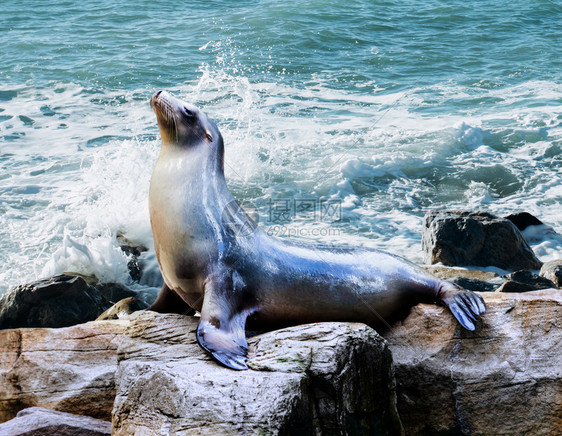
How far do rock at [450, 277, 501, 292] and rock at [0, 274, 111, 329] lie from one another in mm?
3290

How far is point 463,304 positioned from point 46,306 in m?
3.81

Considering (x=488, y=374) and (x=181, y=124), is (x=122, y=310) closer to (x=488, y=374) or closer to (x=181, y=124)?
(x=181, y=124)

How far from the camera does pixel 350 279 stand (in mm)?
4059

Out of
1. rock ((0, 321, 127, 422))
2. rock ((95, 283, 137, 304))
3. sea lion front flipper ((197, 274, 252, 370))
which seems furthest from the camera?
rock ((95, 283, 137, 304))

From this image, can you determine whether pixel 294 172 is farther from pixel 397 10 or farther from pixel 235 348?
pixel 397 10

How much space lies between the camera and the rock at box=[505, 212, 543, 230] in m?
8.72

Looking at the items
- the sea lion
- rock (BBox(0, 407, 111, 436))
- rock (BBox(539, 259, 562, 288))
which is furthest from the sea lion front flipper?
rock (BBox(539, 259, 562, 288))

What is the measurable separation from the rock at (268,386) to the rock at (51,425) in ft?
1.44

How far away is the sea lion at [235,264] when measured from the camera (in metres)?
3.83

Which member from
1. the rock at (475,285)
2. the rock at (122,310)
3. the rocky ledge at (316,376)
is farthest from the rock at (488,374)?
the rock at (122,310)

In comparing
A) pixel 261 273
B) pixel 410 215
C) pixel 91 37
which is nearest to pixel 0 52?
pixel 91 37

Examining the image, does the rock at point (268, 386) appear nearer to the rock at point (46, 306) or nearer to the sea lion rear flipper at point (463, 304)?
the sea lion rear flipper at point (463, 304)

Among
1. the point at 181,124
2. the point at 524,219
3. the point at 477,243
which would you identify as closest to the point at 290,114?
the point at 524,219

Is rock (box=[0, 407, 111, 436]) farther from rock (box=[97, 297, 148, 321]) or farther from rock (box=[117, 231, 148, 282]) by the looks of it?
rock (box=[117, 231, 148, 282])
